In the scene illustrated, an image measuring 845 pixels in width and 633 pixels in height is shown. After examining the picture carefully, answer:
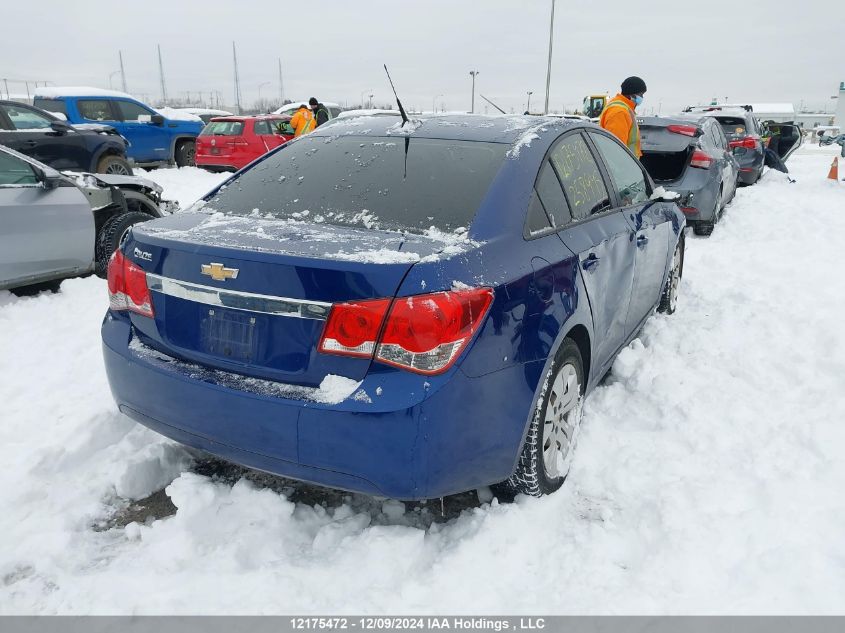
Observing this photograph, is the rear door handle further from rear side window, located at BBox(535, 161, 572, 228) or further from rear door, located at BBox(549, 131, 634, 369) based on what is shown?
rear side window, located at BBox(535, 161, 572, 228)

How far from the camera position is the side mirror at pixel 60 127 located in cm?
972

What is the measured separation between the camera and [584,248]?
2984 millimetres

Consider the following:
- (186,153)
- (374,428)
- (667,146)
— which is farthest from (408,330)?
(186,153)

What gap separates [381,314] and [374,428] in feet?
1.27

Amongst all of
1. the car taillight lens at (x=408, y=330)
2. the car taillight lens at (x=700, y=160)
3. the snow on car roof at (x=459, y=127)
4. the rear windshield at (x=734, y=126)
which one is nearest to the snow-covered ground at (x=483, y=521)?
the car taillight lens at (x=408, y=330)

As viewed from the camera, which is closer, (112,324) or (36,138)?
(112,324)

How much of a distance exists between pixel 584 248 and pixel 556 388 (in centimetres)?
68

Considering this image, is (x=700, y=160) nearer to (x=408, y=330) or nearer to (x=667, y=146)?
(x=667, y=146)

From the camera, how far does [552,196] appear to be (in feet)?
9.62

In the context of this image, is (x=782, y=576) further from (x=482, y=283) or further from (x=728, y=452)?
(x=482, y=283)

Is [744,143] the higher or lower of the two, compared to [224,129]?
higher

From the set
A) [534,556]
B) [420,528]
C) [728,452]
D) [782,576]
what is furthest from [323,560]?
[728,452]
